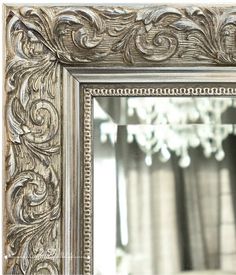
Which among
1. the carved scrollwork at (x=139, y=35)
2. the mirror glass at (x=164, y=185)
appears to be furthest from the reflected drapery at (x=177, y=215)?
the carved scrollwork at (x=139, y=35)

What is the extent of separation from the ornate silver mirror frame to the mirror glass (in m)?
0.02

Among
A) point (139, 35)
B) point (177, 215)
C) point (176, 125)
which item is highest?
point (139, 35)

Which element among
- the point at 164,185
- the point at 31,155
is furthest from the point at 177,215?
the point at 31,155

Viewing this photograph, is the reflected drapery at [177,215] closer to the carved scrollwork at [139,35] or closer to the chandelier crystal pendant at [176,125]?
the chandelier crystal pendant at [176,125]

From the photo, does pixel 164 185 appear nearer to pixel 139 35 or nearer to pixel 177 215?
pixel 177 215

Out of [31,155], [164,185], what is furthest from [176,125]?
A: [31,155]

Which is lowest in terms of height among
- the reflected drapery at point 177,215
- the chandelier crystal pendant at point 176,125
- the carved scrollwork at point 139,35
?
the reflected drapery at point 177,215

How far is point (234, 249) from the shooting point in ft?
2.67

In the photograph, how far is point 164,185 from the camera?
822 mm

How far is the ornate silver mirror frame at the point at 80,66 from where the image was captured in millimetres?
821

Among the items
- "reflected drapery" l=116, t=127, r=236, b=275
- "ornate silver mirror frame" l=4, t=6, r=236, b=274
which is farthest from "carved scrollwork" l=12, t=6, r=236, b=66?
"reflected drapery" l=116, t=127, r=236, b=275

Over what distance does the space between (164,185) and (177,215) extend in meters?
0.04

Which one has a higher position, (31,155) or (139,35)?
(139,35)

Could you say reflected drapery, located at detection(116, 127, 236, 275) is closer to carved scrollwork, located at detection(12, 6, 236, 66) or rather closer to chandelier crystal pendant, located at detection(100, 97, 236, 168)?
chandelier crystal pendant, located at detection(100, 97, 236, 168)
